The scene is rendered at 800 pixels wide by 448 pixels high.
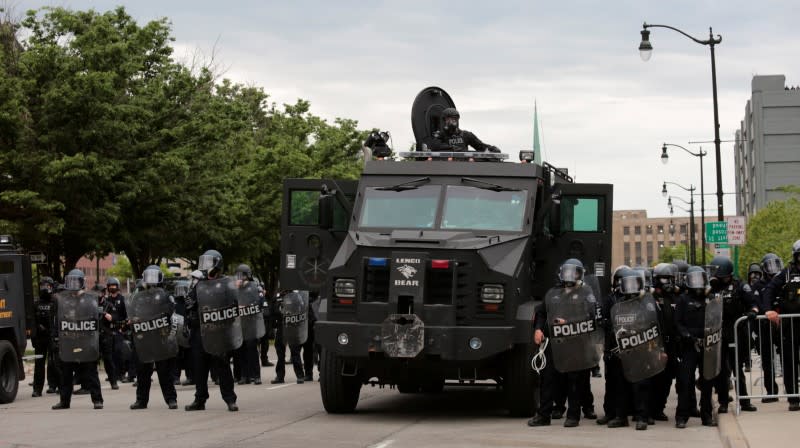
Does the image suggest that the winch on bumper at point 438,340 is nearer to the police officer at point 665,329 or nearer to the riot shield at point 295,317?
the police officer at point 665,329

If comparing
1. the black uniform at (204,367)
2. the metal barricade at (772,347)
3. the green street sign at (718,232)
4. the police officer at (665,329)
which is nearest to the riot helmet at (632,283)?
the police officer at (665,329)

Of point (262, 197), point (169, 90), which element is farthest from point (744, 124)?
point (169, 90)

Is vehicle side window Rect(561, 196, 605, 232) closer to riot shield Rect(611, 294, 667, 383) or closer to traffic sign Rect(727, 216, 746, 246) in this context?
riot shield Rect(611, 294, 667, 383)

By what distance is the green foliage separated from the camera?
68.9 metres

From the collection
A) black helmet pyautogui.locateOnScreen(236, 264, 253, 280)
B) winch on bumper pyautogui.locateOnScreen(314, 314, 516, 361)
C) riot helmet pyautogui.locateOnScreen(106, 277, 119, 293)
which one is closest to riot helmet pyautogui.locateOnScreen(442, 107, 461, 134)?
black helmet pyautogui.locateOnScreen(236, 264, 253, 280)

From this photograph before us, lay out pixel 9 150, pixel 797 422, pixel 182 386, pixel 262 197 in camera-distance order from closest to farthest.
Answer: pixel 797 422 → pixel 182 386 → pixel 9 150 → pixel 262 197

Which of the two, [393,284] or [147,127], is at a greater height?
[147,127]

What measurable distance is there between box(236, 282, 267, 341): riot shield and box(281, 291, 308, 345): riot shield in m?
0.79

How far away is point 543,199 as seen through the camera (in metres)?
16.5

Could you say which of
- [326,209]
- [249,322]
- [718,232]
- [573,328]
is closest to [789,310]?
[573,328]

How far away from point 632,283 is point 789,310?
2701mm

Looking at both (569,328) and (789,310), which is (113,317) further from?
(789,310)

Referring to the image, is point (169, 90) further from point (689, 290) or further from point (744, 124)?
point (744, 124)

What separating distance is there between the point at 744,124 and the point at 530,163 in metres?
125
